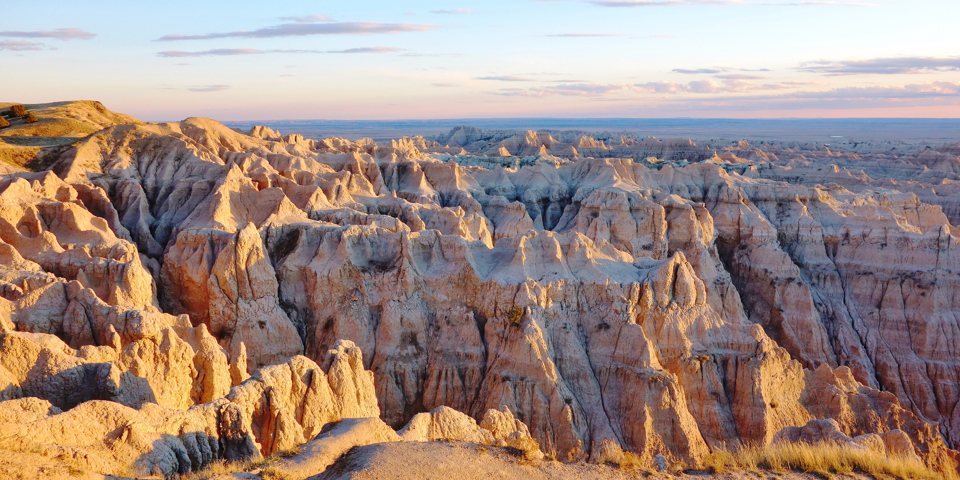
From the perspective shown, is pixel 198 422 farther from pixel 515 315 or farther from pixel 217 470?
pixel 515 315

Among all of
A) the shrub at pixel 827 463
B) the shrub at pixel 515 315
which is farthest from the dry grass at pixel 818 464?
the shrub at pixel 515 315

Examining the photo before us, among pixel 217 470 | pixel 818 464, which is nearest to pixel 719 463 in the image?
pixel 818 464

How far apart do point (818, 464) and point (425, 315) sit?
16.7 m

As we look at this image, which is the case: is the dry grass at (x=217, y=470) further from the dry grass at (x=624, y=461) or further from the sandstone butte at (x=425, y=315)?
the dry grass at (x=624, y=461)

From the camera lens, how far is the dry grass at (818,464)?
13875 millimetres

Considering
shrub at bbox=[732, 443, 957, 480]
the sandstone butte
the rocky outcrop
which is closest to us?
the rocky outcrop

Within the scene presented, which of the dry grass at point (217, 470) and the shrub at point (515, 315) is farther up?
the dry grass at point (217, 470)

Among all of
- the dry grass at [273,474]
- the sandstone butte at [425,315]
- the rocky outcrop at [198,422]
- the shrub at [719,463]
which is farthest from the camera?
the sandstone butte at [425,315]

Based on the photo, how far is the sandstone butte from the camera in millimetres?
15852

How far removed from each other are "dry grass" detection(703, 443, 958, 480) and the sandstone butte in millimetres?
3613

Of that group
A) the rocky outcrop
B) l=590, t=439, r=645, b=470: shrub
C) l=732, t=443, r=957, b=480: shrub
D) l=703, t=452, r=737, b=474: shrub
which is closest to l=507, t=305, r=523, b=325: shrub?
the rocky outcrop

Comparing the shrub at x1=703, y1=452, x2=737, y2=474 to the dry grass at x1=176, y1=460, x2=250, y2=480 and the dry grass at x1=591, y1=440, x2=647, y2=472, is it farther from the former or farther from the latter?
the dry grass at x1=176, y1=460, x2=250, y2=480

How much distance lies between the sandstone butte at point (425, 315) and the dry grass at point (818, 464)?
11.9 ft

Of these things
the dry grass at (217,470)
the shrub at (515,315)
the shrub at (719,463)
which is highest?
the dry grass at (217,470)
